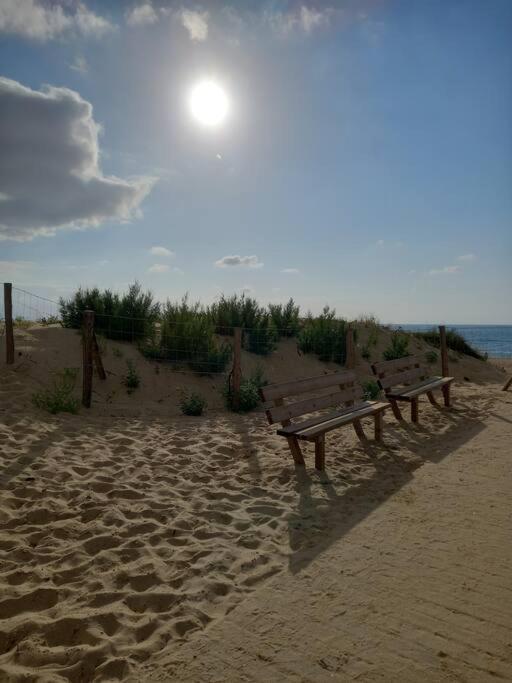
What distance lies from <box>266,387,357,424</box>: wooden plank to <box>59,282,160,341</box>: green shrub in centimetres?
577

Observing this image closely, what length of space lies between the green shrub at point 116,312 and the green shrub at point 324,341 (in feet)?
14.2

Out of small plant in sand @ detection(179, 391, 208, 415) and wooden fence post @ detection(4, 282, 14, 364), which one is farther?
wooden fence post @ detection(4, 282, 14, 364)

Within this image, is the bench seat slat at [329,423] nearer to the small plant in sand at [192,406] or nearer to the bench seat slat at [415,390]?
the bench seat slat at [415,390]

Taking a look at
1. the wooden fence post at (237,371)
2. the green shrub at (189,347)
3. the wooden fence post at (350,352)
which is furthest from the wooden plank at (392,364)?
the green shrub at (189,347)

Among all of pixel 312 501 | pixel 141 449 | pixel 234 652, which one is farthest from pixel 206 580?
pixel 141 449

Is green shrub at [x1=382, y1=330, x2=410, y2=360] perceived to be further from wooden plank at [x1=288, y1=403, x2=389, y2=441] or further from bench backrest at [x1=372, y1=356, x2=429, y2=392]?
wooden plank at [x1=288, y1=403, x2=389, y2=441]

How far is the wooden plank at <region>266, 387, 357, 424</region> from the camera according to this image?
16.9 ft

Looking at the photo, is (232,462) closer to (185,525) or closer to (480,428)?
(185,525)

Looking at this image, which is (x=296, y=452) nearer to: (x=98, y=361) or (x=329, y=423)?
(x=329, y=423)

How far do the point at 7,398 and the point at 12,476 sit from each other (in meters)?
3.09

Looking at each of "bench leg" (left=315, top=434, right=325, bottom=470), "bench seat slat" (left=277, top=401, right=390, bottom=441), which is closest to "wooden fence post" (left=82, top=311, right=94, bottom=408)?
"bench seat slat" (left=277, top=401, right=390, bottom=441)

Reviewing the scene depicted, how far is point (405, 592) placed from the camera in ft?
9.46

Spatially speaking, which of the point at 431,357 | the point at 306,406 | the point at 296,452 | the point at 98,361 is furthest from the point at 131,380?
the point at 431,357

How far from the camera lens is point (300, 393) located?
18.9 ft
